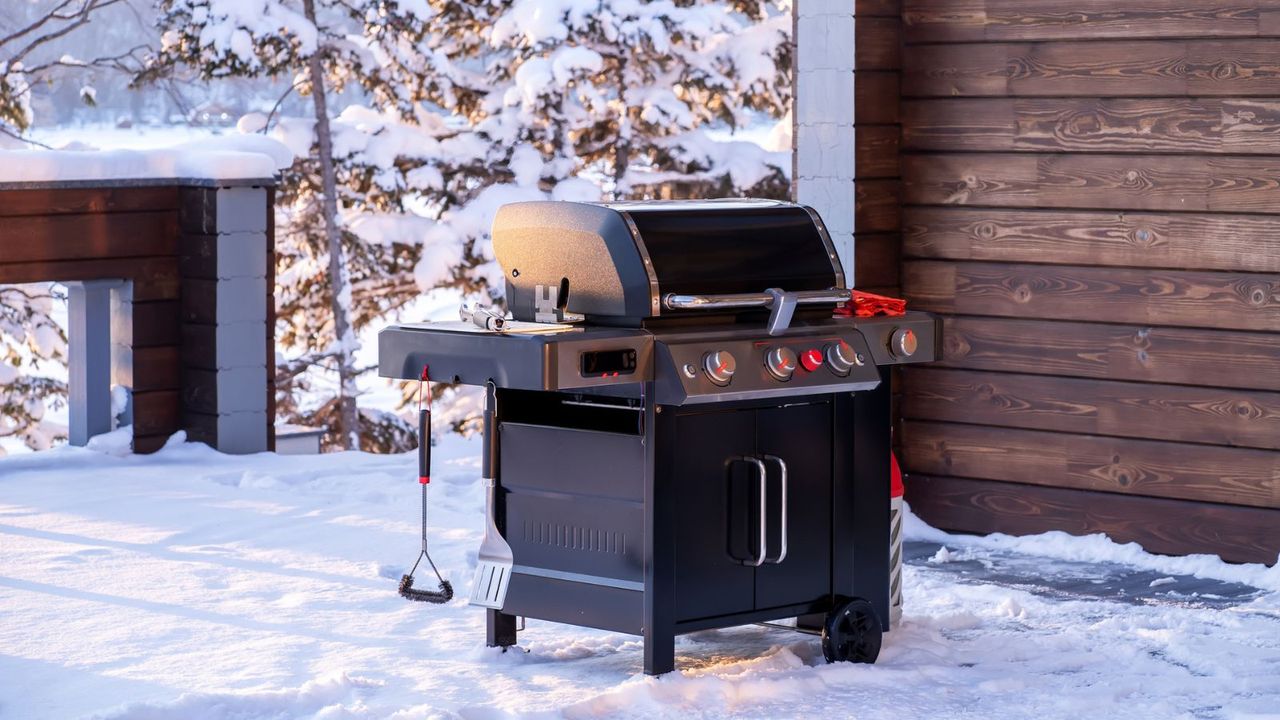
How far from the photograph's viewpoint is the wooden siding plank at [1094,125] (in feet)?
19.1

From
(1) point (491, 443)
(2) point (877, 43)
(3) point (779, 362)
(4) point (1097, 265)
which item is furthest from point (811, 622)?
(2) point (877, 43)

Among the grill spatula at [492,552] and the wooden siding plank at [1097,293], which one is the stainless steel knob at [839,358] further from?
the wooden siding plank at [1097,293]

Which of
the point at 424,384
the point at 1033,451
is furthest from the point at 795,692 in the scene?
the point at 1033,451

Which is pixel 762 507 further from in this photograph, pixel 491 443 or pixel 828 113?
pixel 828 113

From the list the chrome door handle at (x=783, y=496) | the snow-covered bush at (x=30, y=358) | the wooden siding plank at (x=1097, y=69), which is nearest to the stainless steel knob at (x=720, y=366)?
the chrome door handle at (x=783, y=496)

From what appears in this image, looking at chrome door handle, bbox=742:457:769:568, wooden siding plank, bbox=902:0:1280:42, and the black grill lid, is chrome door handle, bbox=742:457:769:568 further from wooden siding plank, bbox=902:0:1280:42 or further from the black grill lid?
wooden siding plank, bbox=902:0:1280:42

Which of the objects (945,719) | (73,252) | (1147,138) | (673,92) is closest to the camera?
(945,719)

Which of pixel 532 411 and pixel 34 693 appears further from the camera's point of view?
pixel 532 411

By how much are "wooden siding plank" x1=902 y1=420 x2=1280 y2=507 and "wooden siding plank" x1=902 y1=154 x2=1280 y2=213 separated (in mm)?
809

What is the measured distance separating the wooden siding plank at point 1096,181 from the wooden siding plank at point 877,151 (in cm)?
6

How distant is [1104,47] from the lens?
19.9ft

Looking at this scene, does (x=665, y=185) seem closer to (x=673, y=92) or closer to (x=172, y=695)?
(x=673, y=92)

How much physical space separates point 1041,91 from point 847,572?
231cm

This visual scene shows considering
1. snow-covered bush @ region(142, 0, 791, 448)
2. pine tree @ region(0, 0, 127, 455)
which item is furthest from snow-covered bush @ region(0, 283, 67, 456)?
snow-covered bush @ region(142, 0, 791, 448)
